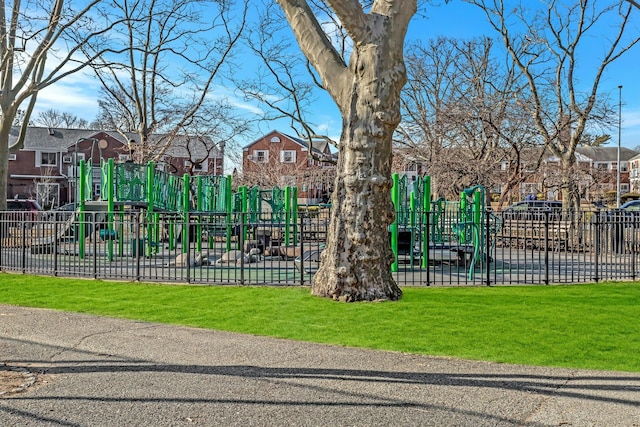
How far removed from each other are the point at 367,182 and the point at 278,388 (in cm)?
555

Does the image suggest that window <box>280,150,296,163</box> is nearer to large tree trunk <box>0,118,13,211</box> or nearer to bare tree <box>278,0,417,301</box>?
large tree trunk <box>0,118,13,211</box>

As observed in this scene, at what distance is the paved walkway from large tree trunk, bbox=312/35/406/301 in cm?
324

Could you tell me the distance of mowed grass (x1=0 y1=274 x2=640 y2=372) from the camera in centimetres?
738

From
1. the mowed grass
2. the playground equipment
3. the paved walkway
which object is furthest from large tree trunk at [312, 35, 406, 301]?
the paved walkway

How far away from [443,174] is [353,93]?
2179 centimetres

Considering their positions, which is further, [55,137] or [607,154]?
[607,154]

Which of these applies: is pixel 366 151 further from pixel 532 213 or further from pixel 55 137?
pixel 55 137

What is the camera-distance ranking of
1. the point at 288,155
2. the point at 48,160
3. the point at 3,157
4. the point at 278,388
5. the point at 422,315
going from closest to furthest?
the point at 278,388, the point at 422,315, the point at 3,157, the point at 48,160, the point at 288,155

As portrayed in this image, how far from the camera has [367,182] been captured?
34.8ft

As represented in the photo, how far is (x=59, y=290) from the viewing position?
1210cm

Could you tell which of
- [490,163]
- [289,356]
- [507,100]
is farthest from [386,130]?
[490,163]

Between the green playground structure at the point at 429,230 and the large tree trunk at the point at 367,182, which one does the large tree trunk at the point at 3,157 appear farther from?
the large tree trunk at the point at 367,182

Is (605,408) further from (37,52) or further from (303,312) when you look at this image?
(37,52)

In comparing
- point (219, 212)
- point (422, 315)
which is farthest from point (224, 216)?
point (422, 315)
